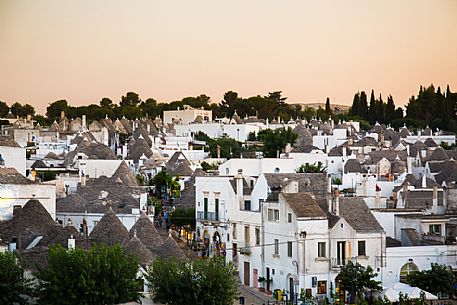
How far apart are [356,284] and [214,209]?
472 inches

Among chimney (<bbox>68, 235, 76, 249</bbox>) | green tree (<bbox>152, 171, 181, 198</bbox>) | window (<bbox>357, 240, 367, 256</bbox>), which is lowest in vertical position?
window (<bbox>357, 240, 367, 256</bbox>)

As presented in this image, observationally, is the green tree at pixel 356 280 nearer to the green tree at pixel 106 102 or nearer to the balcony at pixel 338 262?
the balcony at pixel 338 262

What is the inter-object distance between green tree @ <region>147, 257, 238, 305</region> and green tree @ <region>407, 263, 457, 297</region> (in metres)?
8.07

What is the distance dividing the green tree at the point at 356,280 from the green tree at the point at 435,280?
164 centimetres

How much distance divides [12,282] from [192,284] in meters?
6.12

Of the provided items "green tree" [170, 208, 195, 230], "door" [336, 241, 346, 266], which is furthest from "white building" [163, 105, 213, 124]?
"door" [336, 241, 346, 266]

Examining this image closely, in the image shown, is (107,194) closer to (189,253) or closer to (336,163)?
(189,253)

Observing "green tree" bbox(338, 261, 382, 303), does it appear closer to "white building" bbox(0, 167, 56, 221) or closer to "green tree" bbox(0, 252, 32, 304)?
"green tree" bbox(0, 252, 32, 304)

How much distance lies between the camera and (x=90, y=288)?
1303 inches

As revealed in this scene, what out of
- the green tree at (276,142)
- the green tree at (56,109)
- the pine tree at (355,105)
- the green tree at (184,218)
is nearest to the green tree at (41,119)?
the green tree at (56,109)

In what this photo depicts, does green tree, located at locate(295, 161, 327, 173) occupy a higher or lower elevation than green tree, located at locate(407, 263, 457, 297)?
higher

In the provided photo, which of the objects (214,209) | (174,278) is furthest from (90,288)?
(214,209)

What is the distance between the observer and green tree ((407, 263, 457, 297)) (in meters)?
38.0

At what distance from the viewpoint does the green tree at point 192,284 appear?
3397 cm
